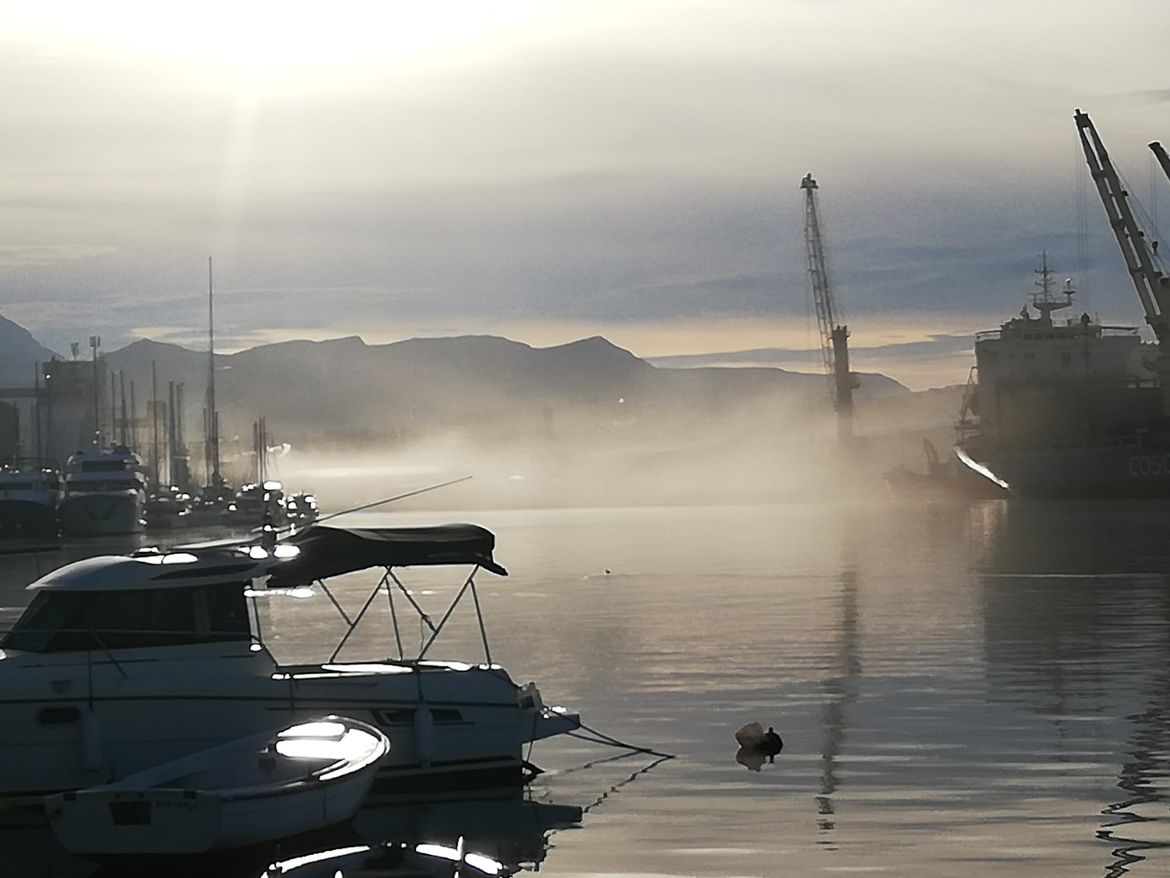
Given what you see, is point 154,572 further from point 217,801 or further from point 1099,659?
point 1099,659

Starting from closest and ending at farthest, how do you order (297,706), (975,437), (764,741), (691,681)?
(297,706) → (764,741) → (691,681) → (975,437)

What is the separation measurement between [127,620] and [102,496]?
4619 inches

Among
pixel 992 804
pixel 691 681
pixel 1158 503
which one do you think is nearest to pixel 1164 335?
pixel 1158 503

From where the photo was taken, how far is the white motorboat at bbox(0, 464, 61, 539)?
441 ft

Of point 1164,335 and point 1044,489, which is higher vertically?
point 1164,335

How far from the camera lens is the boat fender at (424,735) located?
24812 millimetres

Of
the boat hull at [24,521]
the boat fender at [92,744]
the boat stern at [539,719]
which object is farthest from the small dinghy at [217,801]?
the boat hull at [24,521]

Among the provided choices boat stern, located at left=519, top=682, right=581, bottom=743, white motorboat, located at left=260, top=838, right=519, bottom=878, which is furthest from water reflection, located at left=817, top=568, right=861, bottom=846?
white motorboat, located at left=260, top=838, right=519, bottom=878

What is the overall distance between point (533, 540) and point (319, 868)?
11251 centimetres

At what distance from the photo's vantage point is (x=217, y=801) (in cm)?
2036

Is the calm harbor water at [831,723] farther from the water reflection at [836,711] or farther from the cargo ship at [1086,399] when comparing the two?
the cargo ship at [1086,399]

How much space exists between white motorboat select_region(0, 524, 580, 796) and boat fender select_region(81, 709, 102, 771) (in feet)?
0.06

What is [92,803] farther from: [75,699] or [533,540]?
[533,540]

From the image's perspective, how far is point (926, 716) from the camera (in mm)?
30953
